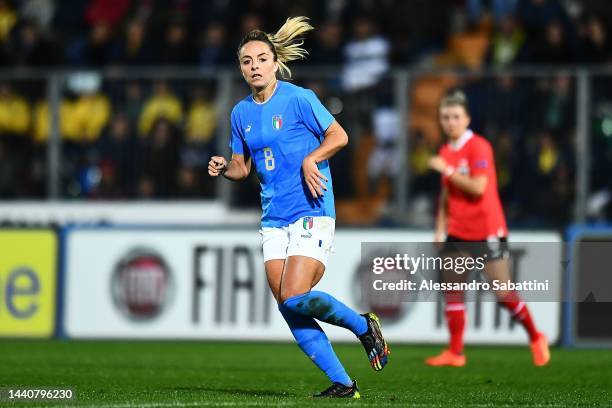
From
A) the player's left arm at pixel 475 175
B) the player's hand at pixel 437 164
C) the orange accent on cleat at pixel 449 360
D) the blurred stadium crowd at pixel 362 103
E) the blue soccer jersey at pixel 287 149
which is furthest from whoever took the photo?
the blurred stadium crowd at pixel 362 103

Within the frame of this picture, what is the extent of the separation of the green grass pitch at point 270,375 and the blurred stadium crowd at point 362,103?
2.08m

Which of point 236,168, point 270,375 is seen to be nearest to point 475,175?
point 270,375

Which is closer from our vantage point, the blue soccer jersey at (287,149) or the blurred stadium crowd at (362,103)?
the blue soccer jersey at (287,149)

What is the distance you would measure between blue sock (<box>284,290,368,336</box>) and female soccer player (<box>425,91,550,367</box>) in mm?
3456

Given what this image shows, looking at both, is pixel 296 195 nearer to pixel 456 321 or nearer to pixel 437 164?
pixel 437 164

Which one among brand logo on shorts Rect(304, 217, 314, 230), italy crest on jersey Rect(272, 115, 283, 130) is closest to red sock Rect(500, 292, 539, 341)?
brand logo on shorts Rect(304, 217, 314, 230)

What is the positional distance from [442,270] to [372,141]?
12.3 ft

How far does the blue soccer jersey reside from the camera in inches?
341

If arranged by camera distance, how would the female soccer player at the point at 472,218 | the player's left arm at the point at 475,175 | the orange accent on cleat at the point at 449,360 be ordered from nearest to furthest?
the player's left arm at the point at 475,175 → the female soccer player at the point at 472,218 → the orange accent on cleat at the point at 449,360

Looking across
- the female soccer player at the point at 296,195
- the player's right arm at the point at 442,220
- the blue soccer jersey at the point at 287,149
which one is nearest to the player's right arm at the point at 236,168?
the female soccer player at the point at 296,195

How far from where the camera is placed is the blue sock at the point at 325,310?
27.7ft

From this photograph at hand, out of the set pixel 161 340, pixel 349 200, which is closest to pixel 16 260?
pixel 161 340

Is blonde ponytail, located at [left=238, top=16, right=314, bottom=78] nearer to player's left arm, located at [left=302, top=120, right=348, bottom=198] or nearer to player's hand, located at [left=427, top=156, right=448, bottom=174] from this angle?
player's left arm, located at [left=302, top=120, right=348, bottom=198]

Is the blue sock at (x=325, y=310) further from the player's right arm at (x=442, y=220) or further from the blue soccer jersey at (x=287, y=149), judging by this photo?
the player's right arm at (x=442, y=220)
